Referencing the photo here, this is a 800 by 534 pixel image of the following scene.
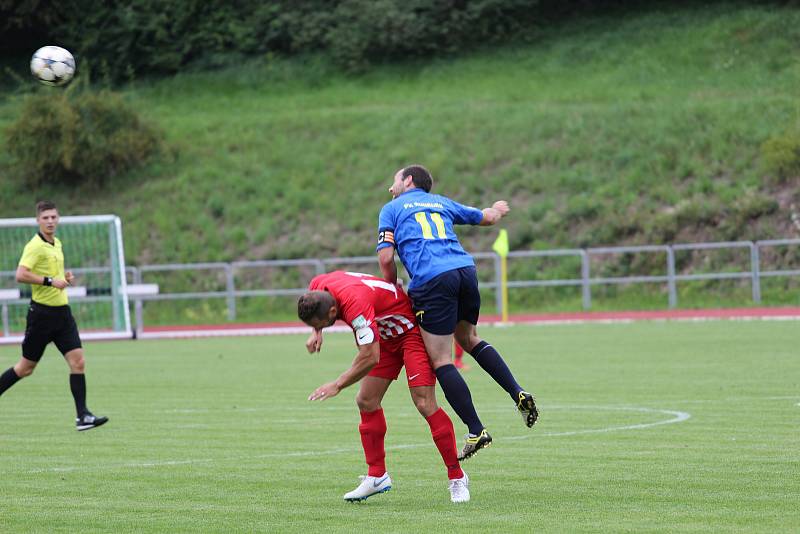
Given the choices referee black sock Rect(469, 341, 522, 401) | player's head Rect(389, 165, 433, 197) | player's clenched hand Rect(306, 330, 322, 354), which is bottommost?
referee black sock Rect(469, 341, 522, 401)

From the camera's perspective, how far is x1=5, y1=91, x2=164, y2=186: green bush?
45.3 m

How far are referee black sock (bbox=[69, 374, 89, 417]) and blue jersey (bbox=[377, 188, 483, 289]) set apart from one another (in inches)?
223

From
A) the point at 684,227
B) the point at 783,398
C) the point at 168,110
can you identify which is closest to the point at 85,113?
the point at 168,110

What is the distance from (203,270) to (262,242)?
226 centimetres

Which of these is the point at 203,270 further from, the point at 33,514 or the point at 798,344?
the point at 33,514

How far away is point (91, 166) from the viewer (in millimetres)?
45938

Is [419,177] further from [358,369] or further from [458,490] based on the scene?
[458,490]

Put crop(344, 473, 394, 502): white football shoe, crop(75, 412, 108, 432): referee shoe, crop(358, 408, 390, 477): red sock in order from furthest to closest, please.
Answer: crop(75, 412, 108, 432): referee shoe, crop(358, 408, 390, 477): red sock, crop(344, 473, 394, 502): white football shoe

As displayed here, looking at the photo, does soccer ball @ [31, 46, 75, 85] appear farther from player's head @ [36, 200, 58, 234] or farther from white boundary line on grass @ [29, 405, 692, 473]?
white boundary line on grass @ [29, 405, 692, 473]

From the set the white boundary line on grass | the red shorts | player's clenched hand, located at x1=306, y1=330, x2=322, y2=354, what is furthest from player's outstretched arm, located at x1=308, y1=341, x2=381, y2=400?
the white boundary line on grass

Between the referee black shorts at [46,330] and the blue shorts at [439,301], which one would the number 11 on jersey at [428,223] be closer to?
the blue shorts at [439,301]

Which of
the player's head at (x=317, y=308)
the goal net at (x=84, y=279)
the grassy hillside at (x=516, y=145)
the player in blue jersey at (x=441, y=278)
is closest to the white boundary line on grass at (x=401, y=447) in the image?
the player in blue jersey at (x=441, y=278)

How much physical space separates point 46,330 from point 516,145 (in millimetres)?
30469

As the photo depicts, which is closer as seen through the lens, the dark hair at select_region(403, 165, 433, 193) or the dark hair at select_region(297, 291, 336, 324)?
the dark hair at select_region(297, 291, 336, 324)
